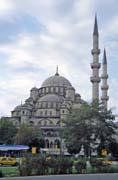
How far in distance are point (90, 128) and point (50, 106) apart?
47.8 m

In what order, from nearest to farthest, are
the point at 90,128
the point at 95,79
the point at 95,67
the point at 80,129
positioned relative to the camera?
the point at 90,128
the point at 80,129
the point at 95,79
the point at 95,67

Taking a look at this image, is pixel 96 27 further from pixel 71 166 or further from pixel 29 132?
pixel 71 166

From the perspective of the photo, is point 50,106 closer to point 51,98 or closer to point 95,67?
point 51,98

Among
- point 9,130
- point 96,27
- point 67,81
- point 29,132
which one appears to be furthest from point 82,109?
point 67,81

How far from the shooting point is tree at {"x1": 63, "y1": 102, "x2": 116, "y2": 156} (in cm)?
5081

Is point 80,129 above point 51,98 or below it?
below

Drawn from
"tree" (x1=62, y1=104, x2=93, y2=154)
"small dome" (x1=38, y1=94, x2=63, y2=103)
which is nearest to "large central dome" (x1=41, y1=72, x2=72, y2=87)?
"small dome" (x1=38, y1=94, x2=63, y2=103)

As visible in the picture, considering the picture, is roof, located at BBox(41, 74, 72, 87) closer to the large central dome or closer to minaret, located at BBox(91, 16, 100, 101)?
the large central dome

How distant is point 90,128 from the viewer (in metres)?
50.4

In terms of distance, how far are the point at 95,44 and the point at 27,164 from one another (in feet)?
177

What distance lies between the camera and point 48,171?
19156 millimetres

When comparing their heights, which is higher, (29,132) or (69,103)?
(69,103)

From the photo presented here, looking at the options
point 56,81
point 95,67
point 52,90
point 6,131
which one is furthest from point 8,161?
point 56,81

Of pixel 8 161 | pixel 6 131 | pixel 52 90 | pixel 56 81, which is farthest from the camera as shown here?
pixel 56 81
